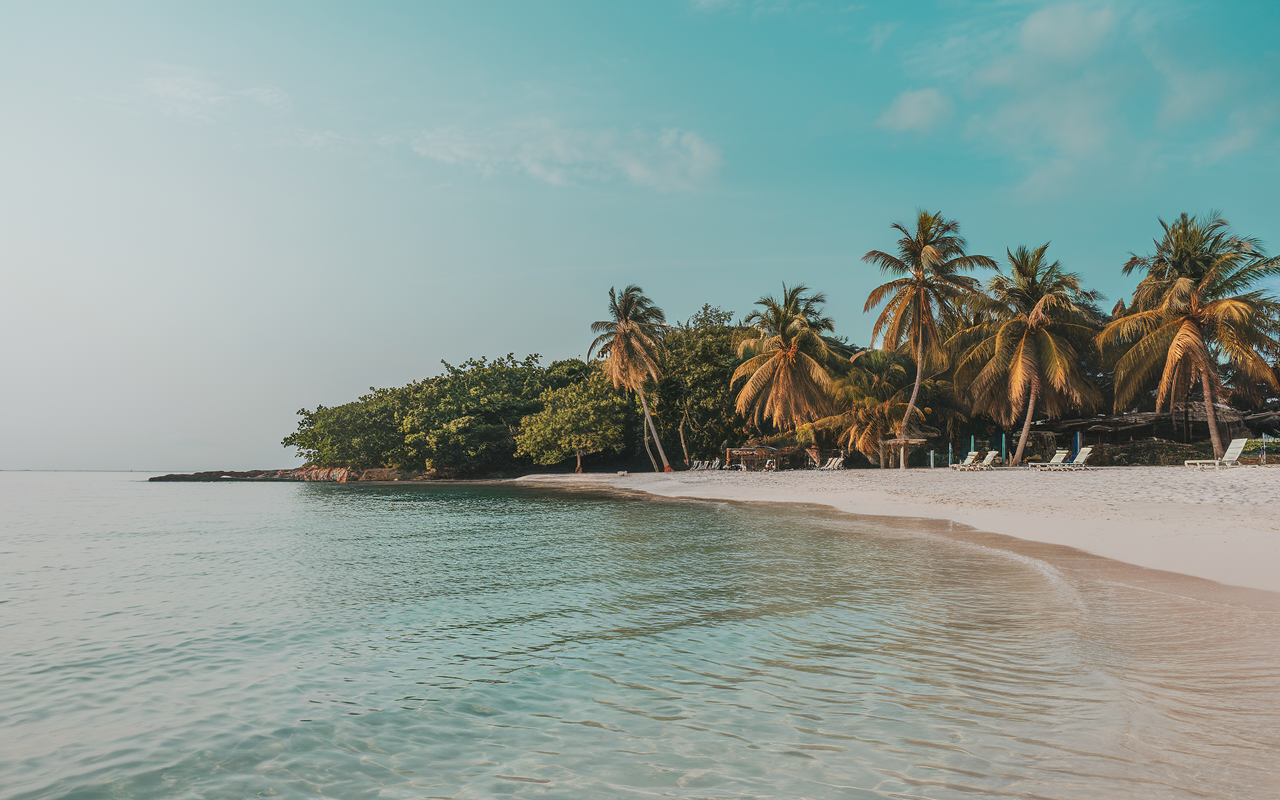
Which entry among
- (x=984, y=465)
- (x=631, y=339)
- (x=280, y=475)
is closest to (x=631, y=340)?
(x=631, y=339)

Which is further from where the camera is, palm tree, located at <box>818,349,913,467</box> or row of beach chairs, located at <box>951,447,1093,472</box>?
palm tree, located at <box>818,349,913,467</box>

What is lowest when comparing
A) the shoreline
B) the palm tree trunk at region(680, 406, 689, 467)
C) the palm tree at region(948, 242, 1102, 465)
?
the shoreline

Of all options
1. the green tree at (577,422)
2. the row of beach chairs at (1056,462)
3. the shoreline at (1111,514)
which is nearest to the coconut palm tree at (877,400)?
the row of beach chairs at (1056,462)

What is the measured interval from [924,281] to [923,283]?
105 millimetres

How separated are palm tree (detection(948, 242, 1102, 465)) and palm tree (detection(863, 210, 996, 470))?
1653 mm

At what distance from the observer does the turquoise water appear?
3.18 metres

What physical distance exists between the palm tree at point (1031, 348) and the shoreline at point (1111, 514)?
5819 millimetres

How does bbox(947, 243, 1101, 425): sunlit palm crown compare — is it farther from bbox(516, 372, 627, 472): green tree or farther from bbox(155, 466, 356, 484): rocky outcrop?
bbox(155, 466, 356, 484): rocky outcrop

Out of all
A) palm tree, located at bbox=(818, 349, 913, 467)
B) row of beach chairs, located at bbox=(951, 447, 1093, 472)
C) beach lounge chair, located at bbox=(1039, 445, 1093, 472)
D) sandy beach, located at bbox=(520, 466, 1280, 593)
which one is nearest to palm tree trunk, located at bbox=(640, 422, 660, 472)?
Result: palm tree, located at bbox=(818, 349, 913, 467)

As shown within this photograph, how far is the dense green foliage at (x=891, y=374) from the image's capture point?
77.8ft

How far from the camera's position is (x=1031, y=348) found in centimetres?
2606

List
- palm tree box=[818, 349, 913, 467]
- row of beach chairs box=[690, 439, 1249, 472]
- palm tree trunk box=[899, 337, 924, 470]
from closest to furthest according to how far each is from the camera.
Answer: row of beach chairs box=[690, 439, 1249, 472], palm tree trunk box=[899, 337, 924, 470], palm tree box=[818, 349, 913, 467]

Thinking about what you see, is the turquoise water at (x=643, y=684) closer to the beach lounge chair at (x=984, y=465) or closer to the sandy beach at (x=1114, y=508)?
the sandy beach at (x=1114, y=508)

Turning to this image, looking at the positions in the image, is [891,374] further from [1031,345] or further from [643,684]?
[643,684]
